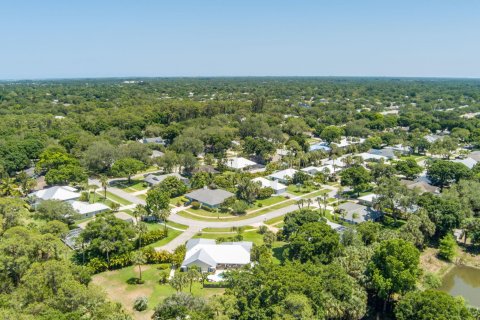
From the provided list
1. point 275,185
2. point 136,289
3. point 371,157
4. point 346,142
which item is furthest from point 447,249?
point 346,142

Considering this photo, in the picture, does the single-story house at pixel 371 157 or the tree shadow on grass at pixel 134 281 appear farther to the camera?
the single-story house at pixel 371 157

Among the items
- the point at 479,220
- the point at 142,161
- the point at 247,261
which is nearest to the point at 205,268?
the point at 247,261

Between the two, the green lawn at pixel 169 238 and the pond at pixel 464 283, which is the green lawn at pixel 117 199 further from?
the pond at pixel 464 283

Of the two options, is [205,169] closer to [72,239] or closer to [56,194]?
[56,194]

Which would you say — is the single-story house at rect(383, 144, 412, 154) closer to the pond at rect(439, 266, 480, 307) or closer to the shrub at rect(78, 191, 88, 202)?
the pond at rect(439, 266, 480, 307)

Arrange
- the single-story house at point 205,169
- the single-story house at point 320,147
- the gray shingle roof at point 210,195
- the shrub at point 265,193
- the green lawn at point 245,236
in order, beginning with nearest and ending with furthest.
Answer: the green lawn at point 245,236 → the gray shingle roof at point 210,195 → the shrub at point 265,193 → the single-story house at point 205,169 → the single-story house at point 320,147

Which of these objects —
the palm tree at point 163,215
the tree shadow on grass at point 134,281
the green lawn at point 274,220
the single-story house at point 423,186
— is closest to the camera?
the tree shadow on grass at point 134,281

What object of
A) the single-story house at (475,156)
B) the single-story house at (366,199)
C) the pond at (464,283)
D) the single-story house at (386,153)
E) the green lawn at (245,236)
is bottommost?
the pond at (464,283)

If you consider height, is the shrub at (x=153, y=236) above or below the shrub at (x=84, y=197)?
below

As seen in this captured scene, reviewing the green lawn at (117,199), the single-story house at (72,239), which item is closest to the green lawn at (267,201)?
the green lawn at (117,199)
